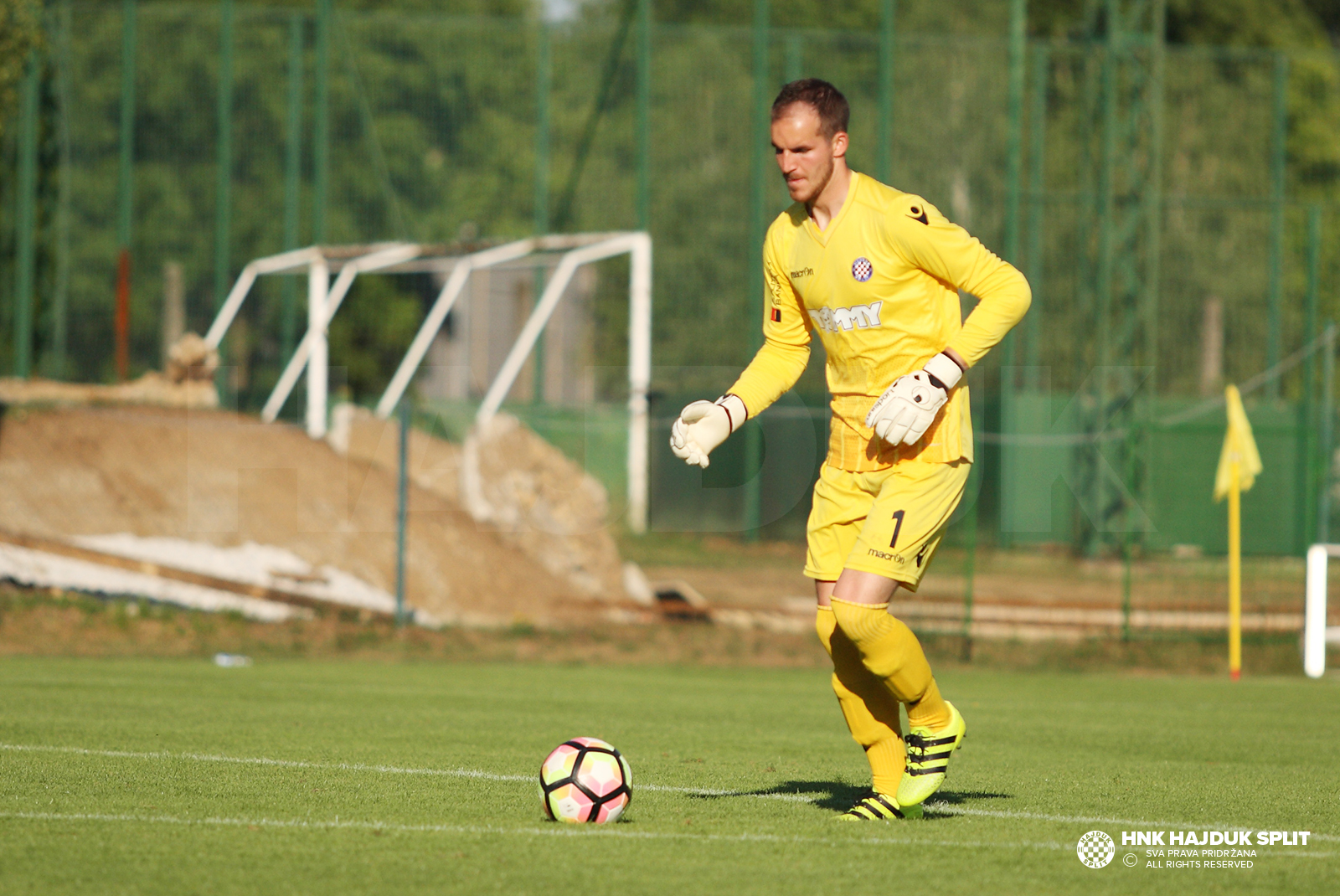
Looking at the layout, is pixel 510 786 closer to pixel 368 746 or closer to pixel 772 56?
pixel 368 746

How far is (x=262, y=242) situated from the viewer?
28188 mm

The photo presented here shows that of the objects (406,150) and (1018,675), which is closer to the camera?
(1018,675)

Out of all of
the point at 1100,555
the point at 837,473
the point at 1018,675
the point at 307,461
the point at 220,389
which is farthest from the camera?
the point at 220,389

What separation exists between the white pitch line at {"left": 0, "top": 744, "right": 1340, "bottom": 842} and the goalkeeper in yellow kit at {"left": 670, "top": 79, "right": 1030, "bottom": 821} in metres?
0.42

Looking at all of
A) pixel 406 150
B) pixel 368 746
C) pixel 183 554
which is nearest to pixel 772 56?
pixel 406 150

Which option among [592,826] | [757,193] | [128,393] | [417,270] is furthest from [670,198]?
[592,826]

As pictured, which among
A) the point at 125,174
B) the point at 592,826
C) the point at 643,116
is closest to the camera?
the point at 592,826

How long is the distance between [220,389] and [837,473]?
2250 centimetres

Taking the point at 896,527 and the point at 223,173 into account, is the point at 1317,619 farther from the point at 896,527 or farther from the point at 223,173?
the point at 223,173

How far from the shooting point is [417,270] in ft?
88.0

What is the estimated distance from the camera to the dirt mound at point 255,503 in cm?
1780

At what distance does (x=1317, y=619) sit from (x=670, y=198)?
1733 cm

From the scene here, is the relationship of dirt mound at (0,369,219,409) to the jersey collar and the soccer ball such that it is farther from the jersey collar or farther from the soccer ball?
the jersey collar

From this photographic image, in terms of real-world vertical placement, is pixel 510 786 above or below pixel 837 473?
below
